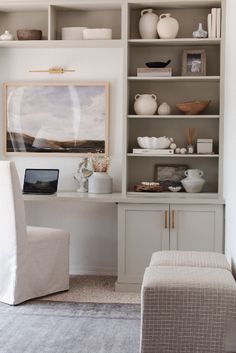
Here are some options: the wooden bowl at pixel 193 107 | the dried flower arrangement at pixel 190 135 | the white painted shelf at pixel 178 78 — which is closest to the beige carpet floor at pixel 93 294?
the dried flower arrangement at pixel 190 135

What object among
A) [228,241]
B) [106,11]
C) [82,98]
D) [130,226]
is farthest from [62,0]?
[228,241]

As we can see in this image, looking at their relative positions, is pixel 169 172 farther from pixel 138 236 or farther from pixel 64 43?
pixel 64 43

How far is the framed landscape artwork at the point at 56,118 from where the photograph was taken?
223 inches

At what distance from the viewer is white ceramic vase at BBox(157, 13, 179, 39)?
17.2ft

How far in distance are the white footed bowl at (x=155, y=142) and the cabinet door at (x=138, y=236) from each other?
1.82 ft

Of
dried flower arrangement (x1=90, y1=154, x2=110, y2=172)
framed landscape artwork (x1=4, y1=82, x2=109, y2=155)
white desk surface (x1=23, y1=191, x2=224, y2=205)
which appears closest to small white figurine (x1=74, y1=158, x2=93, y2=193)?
dried flower arrangement (x1=90, y1=154, x2=110, y2=172)

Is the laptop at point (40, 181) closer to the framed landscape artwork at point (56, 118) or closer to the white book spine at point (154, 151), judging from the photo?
the framed landscape artwork at point (56, 118)

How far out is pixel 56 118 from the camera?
5750mm

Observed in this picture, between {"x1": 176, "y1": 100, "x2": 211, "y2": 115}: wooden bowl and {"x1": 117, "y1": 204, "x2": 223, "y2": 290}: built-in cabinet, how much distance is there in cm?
84

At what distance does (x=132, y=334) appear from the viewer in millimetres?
4023

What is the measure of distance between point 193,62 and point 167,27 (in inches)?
14.9

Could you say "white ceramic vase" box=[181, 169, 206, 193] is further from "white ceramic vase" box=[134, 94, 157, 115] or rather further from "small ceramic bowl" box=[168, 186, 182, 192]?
"white ceramic vase" box=[134, 94, 157, 115]

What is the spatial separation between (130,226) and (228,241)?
33.1 inches

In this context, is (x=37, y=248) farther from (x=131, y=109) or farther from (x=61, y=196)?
(x=131, y=109)
